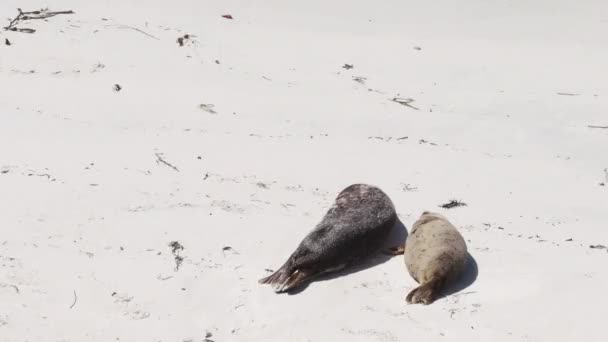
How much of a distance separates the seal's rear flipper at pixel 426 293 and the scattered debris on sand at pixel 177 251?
62.9 inches

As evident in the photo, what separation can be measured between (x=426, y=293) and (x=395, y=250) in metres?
0.69

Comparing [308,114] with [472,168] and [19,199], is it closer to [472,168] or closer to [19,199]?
[472,168]

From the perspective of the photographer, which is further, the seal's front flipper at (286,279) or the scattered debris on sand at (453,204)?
the scattered debris on sand at (453,204)

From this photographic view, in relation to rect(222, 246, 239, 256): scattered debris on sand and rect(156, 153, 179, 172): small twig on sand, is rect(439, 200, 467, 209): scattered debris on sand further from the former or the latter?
rect(156, 153, 179, 172): small twig on sand

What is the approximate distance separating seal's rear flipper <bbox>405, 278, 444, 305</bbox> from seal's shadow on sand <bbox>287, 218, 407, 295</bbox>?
1.75ft

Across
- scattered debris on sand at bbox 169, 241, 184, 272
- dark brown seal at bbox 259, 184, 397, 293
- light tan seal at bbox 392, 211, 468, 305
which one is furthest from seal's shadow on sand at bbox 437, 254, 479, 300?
scattered debris on sand at bbox 169, 241, 184, 272

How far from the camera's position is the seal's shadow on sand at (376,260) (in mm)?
4840

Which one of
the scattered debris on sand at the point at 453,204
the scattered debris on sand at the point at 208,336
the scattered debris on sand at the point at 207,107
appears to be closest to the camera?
the scattered debris on sand at the point at 208,336

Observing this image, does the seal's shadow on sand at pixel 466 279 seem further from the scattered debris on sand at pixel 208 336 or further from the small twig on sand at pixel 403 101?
the small twig on sand at pixel 403 101

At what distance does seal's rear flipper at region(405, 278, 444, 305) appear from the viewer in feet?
14.8

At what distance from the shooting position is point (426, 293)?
4512 millimetres

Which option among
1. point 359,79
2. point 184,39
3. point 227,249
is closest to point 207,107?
point 184,39

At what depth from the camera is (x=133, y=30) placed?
888 cm

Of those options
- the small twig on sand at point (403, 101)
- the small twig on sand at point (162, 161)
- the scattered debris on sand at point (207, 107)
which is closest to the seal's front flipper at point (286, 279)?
the small twig on sand at point (162, 161)
